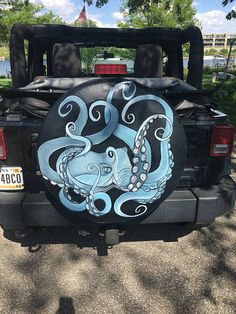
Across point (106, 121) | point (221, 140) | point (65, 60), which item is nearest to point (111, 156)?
point (106, 121)

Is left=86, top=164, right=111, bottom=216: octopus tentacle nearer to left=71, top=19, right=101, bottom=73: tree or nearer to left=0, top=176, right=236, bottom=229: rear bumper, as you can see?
left=0, top=176, right=236, bottom=229: rear bumper

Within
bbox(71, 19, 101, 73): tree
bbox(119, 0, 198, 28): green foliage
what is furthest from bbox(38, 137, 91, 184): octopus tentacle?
bbox(119, 0, 198, 28): green foliage

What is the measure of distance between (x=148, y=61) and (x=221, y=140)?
1611 mm

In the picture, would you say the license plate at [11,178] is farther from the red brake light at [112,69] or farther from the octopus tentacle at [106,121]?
the red brake light at [112,69]

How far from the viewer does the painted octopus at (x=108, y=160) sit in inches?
89.8

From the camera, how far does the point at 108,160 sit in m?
2.34

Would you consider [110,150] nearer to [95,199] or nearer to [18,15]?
[95,199]

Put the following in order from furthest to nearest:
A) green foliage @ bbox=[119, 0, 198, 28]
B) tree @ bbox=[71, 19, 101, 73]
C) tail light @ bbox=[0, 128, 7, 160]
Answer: green foliage @ bbox=[119, 0, 198, 28] → tree @ bbox=[71, 19, 101, 73] → tail light @ bbox=[0, 128, 7, 160]

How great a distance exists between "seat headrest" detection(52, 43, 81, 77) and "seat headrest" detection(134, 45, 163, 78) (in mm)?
713

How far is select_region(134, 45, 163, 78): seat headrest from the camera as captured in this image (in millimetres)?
3908

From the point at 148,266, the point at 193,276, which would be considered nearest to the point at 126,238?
the point at 148,266

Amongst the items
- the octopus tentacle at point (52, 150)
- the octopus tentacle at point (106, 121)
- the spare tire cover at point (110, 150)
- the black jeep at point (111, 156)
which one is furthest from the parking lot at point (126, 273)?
the octopus tentacle at point (106, 121)

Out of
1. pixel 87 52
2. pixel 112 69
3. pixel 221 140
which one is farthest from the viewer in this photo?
pixel 87 52

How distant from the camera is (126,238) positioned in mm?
3389
